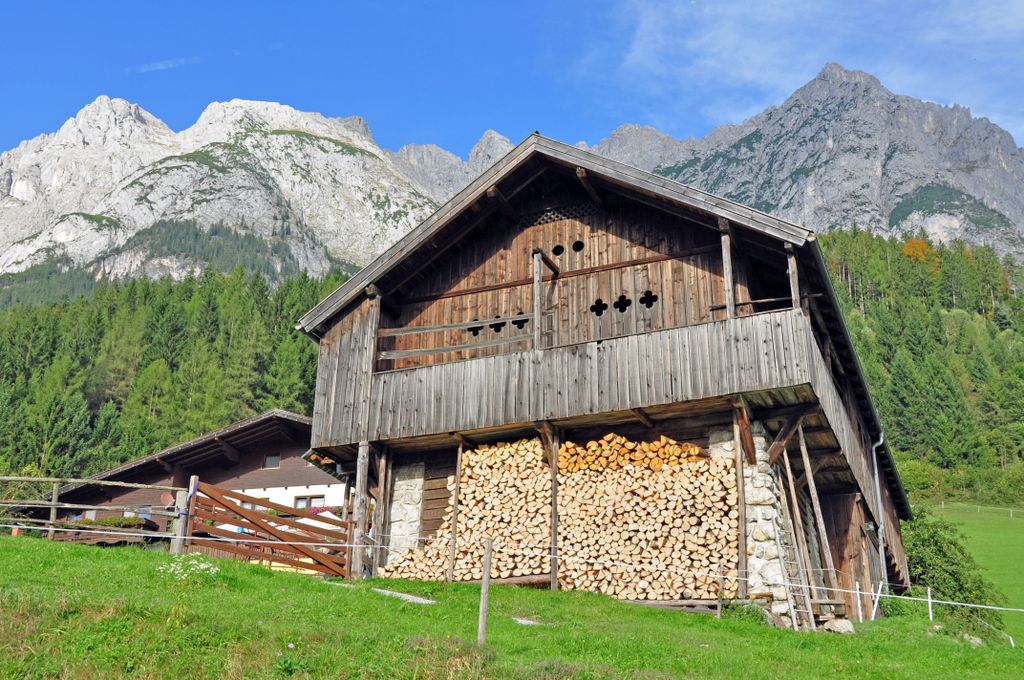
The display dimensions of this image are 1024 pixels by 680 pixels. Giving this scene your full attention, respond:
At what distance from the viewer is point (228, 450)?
34500mm

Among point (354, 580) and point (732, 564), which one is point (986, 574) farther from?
point (354, 580)

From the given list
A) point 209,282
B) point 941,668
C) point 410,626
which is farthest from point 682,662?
point 209,282

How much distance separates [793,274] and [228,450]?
73.7ft

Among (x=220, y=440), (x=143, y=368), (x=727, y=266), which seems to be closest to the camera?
(x=727, y=266)

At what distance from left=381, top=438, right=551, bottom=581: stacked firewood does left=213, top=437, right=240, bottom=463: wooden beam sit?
1455cm

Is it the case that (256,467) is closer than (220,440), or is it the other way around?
→ (220,440)

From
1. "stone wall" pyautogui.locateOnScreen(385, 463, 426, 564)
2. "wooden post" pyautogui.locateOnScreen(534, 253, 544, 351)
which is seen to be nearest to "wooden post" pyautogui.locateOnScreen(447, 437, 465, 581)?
"stone wall" pyautogui.locateOnScreen(385, 463, 426, 564)

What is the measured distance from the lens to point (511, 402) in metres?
20.5

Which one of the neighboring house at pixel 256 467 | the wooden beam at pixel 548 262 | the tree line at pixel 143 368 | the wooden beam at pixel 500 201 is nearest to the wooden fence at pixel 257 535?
the wooden beam at pixel 548 262

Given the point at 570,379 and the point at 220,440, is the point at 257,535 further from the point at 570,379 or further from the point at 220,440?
the point at 220,440

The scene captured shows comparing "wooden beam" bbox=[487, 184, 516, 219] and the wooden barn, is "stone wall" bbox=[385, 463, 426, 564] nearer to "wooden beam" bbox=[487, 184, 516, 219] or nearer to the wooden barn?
the wooden barn

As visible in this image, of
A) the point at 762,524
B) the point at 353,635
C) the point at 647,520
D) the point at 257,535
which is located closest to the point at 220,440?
the point at 257,535

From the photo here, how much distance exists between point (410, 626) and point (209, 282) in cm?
8373

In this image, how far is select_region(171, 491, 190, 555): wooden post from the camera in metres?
17.6
